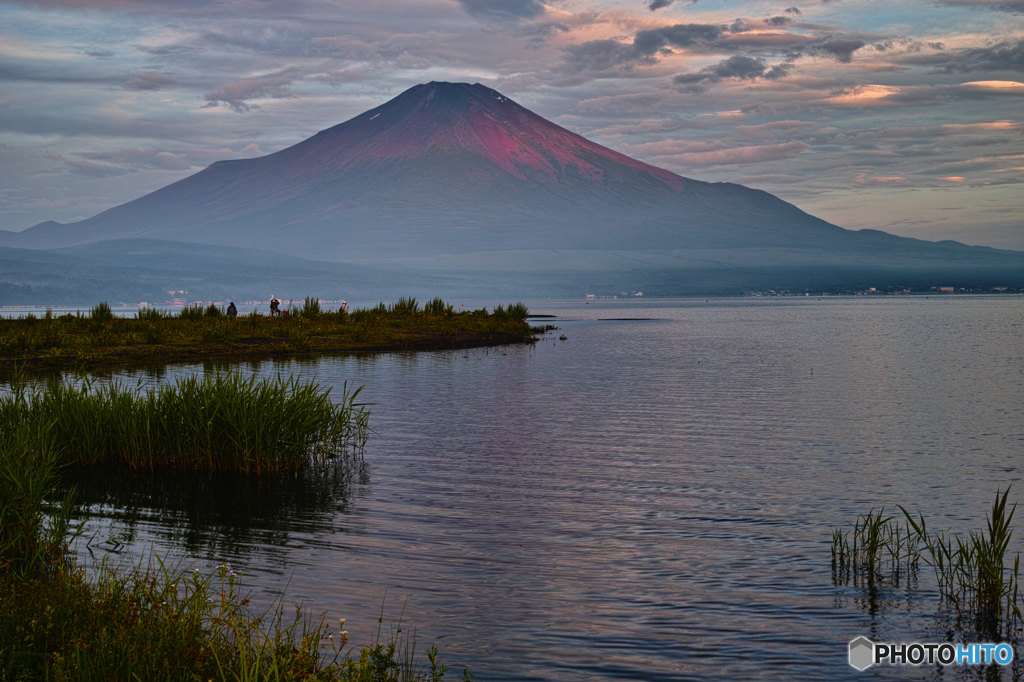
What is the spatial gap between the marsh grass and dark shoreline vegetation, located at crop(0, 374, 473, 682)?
5283mm

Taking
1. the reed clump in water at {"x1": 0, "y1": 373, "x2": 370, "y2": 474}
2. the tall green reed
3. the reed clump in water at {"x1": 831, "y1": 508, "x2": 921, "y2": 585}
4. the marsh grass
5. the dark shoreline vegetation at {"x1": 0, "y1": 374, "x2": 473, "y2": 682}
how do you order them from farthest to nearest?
the reed clump in water at {"x1": 0, "y1": 373, "x2": 370, "y2": 474}, the reed clump in water at {"x1": 831, "y1": 508, "x2": 921, "y2": 585}, the tall green reed, the marsh grass, the dark shoreline vegetation at {"x1": 0, "y1": 374, "x2": 473, "y2": 682}

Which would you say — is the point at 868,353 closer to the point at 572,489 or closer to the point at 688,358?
the point at 688,358

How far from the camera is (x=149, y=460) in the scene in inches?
595

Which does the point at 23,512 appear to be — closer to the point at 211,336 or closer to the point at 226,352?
the point at 226,352

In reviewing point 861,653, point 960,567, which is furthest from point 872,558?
point 861,653

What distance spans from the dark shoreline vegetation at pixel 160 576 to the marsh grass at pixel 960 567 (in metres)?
5.28

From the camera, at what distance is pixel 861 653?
317 inches

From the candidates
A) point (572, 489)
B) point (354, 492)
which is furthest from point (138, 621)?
point (572, 489)

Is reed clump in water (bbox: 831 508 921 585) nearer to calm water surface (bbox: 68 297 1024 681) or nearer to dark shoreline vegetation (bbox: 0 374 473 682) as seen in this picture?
calm water surface (bbox: 68 297 1024 681)

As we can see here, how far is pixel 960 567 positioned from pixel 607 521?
4638mm

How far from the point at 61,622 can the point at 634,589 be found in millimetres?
5640

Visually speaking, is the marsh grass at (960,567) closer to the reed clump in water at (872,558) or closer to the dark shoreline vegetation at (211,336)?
the reed clump in water at (872,558)

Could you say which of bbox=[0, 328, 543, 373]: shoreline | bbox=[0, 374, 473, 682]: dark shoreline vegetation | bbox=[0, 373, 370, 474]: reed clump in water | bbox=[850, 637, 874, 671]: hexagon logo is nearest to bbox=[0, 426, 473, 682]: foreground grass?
bbox=[0, 374, 473, 682]: dark shoreline vegetation

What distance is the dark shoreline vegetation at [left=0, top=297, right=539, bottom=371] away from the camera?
32875mm
